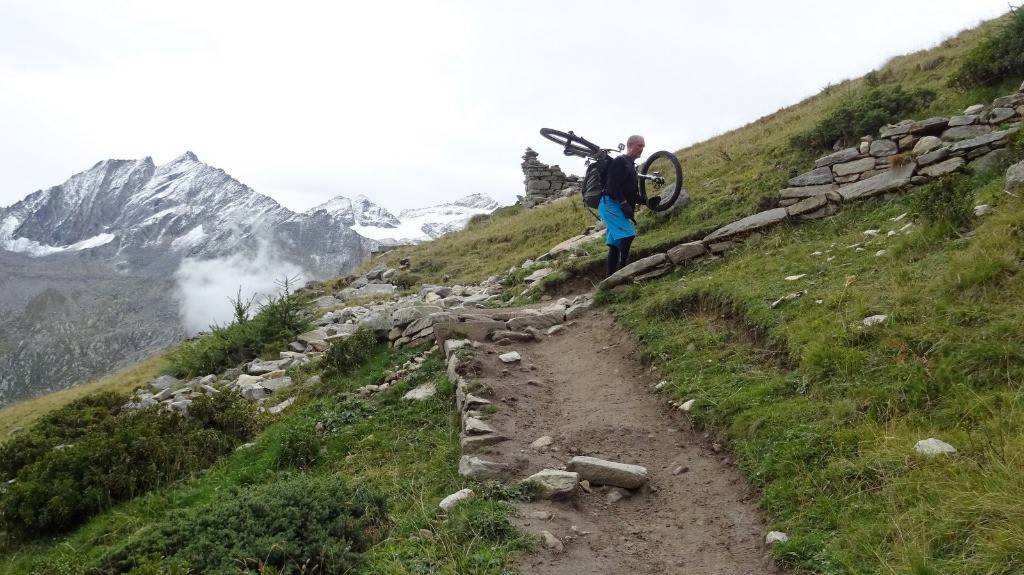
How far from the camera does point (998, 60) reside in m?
12.9

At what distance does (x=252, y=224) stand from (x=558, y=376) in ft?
536

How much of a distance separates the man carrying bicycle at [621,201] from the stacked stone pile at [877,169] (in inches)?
24.0

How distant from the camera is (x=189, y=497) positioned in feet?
25.1

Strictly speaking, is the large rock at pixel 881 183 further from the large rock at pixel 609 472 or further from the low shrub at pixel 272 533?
the low shrub at pixel 272 533

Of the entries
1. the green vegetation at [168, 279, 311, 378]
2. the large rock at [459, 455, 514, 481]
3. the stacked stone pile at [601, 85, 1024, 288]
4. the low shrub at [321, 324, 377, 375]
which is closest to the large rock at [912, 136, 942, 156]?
the stacked stone pile at [601, 85, 1024, 288]

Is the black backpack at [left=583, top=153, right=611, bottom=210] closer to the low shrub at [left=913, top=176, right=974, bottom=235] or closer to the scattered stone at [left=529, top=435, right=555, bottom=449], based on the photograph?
the low shrub at [left=913, top=176, right=974, bottom=235]

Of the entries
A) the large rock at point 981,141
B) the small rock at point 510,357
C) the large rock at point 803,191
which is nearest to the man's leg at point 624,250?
the large rock at point 803,191

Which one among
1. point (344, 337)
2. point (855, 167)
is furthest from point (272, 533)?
point (855, 167)

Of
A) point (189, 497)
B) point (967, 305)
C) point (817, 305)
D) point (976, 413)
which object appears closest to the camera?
point (976, 413)

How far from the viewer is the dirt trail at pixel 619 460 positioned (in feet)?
14.8

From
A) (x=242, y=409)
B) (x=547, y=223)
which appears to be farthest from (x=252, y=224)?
(x=242, y=409)

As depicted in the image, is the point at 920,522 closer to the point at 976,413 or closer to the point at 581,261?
the point at 976,413

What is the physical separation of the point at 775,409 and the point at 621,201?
6652 millimetres

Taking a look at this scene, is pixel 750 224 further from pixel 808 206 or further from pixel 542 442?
pixel 542 442
